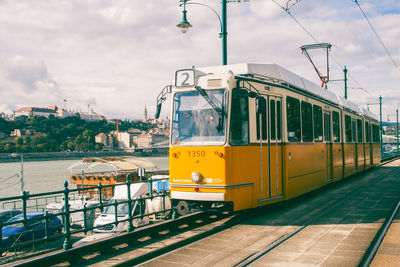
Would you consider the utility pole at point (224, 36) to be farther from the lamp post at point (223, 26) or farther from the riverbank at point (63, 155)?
the riverbank at point (63, 155)

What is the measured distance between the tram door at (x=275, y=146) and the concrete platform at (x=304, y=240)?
763 mm

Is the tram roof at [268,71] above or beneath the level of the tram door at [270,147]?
above

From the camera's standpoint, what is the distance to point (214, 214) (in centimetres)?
1005

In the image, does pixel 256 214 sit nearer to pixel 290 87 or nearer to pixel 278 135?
pixel 278 135

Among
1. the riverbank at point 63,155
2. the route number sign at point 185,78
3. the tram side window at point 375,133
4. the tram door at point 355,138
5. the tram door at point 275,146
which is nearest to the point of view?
the route number sign at point 185,78

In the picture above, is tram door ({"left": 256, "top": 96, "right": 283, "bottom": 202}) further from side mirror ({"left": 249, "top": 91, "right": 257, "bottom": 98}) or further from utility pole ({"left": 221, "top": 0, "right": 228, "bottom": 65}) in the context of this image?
utility pole ({"left": 221, "top": 0, "right": 228, "bottom": 65})

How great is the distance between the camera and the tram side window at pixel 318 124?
1224 cm

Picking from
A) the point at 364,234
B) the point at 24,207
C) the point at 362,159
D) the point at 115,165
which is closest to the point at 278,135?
the point at 364,234

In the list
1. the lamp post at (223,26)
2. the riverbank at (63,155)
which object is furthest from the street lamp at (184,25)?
the riverbank at (63,155)

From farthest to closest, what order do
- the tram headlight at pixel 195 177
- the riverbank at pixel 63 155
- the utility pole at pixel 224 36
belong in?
the riverbank at pixel 63 155
the utility pole at pixel 224 36
the tram headlight at pixel 195 177

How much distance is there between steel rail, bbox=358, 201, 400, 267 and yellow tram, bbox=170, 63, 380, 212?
2.37 meters

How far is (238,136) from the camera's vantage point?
8578 millimetres

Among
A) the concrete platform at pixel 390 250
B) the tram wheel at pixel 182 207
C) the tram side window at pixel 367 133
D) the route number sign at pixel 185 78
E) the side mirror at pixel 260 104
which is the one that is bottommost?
the concrete platform at pixel 390 250

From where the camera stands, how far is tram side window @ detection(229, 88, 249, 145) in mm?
8469
